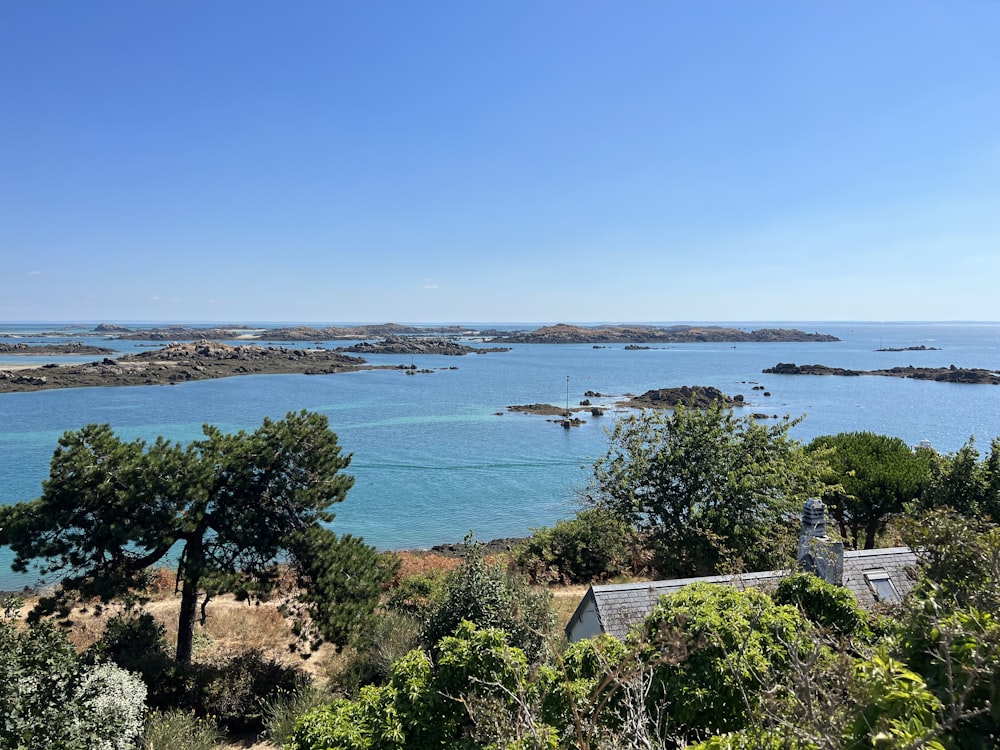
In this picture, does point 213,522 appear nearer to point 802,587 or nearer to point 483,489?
point 802,587

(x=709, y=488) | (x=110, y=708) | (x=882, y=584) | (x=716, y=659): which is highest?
(x=716, y=659)

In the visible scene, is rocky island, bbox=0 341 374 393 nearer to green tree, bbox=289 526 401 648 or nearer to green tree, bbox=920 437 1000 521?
green tree, bbox=289 526 401 648

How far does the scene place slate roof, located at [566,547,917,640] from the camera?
1348cm

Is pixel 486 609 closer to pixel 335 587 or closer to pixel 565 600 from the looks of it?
pixel 335 587

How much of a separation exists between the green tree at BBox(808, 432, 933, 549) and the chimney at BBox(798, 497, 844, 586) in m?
10.6

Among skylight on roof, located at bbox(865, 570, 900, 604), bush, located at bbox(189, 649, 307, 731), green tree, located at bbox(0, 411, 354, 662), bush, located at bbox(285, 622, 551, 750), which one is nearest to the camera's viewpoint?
bush, located at bbox(285, 622, 551, 750)

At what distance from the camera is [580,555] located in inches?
1023

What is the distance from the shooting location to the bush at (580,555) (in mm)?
25531

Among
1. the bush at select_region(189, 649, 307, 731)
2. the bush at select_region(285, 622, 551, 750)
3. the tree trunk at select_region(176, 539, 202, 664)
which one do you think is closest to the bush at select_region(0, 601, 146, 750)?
the bush at select_region(189, 649, 307, 731)

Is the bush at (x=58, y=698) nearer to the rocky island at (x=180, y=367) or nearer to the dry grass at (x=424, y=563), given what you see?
the dry grass at (x=424, y=563)

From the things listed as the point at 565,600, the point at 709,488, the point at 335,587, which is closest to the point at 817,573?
the point at 709,488

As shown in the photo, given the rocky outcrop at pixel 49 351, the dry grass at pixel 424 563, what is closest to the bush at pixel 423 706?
the dry grass at pixel 424 563

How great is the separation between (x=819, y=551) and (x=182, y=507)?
17138mm

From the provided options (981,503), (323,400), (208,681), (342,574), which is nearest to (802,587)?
(342,574)
